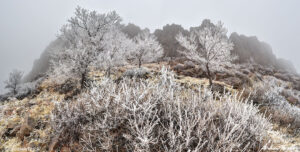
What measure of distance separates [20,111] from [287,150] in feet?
31.5

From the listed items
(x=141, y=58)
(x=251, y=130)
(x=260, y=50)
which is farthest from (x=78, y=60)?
(x=260, y=50)

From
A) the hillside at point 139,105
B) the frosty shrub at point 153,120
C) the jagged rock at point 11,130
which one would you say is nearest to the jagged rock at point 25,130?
the hillside at point 139,105

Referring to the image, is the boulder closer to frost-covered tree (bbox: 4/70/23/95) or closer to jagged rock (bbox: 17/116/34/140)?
jagged rock (bbox: 17/116/34/140)

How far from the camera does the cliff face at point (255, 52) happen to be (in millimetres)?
58000

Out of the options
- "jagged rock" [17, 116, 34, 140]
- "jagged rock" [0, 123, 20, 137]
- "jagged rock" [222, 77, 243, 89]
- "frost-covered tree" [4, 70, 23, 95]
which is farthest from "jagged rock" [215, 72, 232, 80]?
"frost-covered tree" [4, 70, 23, 95]

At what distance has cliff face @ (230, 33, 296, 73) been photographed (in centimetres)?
5800

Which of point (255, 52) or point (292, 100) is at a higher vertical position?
point (255, 52)

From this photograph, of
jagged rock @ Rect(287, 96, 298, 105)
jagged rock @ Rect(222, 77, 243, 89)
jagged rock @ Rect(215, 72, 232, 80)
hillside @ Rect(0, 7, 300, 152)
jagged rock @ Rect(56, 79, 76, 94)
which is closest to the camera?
hillside @ Rect(0, 7, 300, 152)

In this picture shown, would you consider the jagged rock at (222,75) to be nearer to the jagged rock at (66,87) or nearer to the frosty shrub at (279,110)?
the frosty shrub at (279,110)

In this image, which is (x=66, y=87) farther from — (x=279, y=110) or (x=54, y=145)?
(x=279, y=110)

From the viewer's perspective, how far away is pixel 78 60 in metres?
8.76

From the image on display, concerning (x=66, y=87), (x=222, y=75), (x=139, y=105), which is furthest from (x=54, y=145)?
(x=222, y=75)

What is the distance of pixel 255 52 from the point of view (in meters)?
61.7

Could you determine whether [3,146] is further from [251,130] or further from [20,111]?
[251,130]
